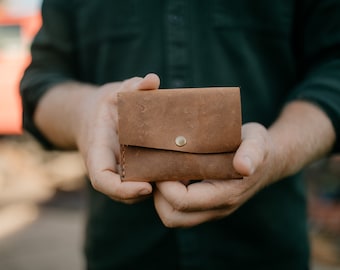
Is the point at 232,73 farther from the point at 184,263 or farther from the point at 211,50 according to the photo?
the point at 184,263

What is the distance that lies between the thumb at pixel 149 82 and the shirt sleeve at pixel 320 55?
0.49m

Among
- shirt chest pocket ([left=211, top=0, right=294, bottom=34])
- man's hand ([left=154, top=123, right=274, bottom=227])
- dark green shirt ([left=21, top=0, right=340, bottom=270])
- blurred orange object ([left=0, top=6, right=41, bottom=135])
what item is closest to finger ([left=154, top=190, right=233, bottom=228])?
man's hand ([left=154, top=123, right=274, bottom=227])

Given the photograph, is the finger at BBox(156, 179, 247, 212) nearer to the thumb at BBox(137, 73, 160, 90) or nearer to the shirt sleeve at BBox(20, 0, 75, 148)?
the thumb at BBox(137, 73, 160, 90)

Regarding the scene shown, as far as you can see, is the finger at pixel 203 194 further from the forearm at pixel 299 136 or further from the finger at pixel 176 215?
the forearm at pixel 299 136

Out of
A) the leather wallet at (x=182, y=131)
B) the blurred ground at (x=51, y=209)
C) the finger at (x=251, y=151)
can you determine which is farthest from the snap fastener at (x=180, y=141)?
the blurred ground at (x=51, y=209)

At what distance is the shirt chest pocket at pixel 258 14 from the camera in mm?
1257

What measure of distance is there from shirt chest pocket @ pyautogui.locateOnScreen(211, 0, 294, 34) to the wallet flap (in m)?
0.45

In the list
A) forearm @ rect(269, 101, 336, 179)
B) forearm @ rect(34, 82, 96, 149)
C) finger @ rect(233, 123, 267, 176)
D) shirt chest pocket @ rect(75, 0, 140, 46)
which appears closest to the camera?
finger @ rect(233, 123, 267, 176)

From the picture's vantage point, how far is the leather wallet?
871 mm

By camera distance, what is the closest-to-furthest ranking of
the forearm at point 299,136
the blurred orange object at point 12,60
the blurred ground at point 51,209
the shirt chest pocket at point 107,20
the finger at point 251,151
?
the finger at point 251,151 < the forearm at point 299,136 < the shirt chest pocket at point 107,20 < the blurred ground at point 51,209 < the blurred orange object at point 12,60

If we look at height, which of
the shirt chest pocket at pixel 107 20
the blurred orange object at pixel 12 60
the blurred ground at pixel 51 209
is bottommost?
the blurred ground at pixel 51 209

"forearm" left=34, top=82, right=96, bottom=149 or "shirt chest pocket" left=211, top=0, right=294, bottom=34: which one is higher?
"shirt chest pocket" left=211, top=0, right=294, bottom=34

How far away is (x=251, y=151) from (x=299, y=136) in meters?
0.29

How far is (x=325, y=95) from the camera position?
116 centimetres
